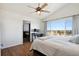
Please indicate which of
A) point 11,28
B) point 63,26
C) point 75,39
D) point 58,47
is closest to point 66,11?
point 63,26

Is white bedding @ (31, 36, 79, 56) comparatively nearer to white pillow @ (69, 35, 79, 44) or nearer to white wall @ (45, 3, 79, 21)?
white pillow @ (69, 35, 79, 44)

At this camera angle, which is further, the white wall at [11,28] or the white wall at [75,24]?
the white wall at [11,28]

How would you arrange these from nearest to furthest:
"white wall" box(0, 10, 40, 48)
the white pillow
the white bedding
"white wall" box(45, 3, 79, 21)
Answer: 1. the white bedding
2. "white wall" box(45, 3, 79, 21)
3. the white pillow
4. "white wall" box(0, 10, 40, 48)

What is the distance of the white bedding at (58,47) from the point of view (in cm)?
123

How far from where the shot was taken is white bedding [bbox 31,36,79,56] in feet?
4.02

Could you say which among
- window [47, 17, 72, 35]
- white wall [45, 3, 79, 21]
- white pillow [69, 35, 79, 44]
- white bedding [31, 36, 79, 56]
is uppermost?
white wall [45, 3, 79, 21]

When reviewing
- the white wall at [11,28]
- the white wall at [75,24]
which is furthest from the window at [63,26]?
the white wall at [11,28]

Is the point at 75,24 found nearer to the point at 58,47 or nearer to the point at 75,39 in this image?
the point at 75,39

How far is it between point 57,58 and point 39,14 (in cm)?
116

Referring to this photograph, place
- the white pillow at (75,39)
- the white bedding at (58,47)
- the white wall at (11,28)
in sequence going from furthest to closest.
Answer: the white wall at (11,28) → the white pillow at (75,39) → the white bedding at (58,47)

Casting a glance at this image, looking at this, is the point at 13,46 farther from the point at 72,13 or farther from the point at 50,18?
the point at 72,13

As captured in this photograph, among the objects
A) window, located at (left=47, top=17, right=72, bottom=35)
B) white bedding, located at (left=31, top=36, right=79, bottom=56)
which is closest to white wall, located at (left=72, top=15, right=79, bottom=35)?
window, located at (left=47, top=17, right=72, bottom=35)

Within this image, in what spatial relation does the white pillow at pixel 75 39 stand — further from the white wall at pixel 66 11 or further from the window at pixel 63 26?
the white wall at pixel 66 11

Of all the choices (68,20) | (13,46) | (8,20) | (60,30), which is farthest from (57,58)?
(8,20)
